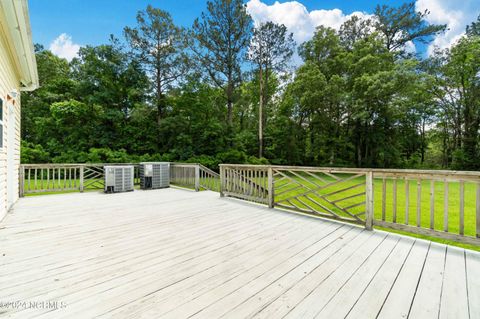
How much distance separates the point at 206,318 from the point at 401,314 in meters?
1.28

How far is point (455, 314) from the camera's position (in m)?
1.44

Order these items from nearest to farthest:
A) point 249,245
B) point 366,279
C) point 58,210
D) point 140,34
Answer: point 366,279 < point 249,245 < point 58,210 < point 140,34

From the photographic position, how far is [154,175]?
7133 mm

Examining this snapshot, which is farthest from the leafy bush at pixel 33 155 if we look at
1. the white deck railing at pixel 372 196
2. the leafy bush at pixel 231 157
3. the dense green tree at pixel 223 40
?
the white deck railing at pixel 372 196

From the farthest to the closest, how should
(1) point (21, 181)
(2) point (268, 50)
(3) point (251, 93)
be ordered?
(3) point (251, 93), (2) point (268, 50), (1) point (21, 181)

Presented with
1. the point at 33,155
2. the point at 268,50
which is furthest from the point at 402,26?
the point at 33,155

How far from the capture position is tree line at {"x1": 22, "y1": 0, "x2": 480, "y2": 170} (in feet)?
42.1

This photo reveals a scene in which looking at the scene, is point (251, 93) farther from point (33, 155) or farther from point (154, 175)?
point (33, 155)

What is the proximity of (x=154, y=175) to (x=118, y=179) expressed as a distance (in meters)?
1.07

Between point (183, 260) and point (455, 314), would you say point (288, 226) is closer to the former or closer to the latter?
point (183, 260)

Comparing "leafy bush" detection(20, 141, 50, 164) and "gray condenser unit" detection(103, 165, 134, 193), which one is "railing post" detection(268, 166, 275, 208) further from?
"leafy bush" detection(20, 141, 50, 164)

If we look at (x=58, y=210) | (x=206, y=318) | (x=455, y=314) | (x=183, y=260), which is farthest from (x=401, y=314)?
(x=58, y=210)

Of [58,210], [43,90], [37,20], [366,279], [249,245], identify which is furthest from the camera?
[43,90]

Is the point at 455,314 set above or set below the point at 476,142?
below
